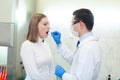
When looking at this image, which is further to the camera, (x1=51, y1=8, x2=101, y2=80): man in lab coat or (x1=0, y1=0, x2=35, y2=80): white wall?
(x1=0, y1=0, x2=35, y2=80): white wall

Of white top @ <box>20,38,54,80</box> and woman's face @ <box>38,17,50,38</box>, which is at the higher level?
woman's face @ <box>38,17,50,38</box>

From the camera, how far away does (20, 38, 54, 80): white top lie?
1.89m

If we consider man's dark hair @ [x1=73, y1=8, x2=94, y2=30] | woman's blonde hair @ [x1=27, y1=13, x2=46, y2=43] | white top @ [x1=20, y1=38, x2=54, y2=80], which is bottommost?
white top @ [x1=20, y1=38, x2=54, y2=80]

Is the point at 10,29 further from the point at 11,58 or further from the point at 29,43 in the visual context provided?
the point at 29,43

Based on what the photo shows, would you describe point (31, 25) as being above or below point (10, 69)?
above

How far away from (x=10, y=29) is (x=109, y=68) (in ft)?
4.69

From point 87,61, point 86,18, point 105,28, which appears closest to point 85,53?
point 87,61

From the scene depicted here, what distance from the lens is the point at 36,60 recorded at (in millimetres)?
1944

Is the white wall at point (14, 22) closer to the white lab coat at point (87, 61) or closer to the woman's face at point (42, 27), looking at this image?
the woman's face at point (42, 27)

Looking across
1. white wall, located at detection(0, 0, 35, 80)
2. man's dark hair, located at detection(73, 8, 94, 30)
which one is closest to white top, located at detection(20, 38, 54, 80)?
man's dark hair, located at detection(73, 8, 94, 30)

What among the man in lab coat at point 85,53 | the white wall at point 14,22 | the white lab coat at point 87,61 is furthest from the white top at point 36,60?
the white wall at point 14,22

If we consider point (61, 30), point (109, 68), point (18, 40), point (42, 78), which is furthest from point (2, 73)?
point (109, 68)

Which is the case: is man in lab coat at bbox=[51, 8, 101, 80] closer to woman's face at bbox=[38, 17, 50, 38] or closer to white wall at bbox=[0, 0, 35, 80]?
woman's face at bbox=[38, 17, 50, 38]

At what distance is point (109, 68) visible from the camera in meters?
2.88
